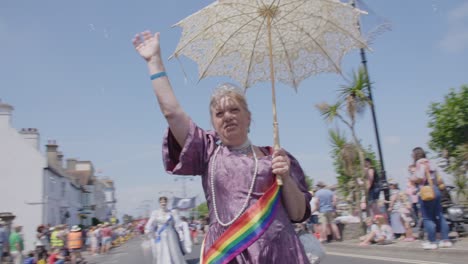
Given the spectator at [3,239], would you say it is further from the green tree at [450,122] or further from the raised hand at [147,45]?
A: the green tree at [450,122]

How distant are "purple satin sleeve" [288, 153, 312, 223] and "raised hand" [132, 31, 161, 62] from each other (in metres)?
0.88

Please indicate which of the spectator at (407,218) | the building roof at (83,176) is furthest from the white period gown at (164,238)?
the building roof at (83,176)

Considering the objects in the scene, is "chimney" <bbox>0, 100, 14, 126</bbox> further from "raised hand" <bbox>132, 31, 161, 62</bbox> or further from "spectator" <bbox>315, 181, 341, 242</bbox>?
"raised hand" <bbox>132, 31, 161, 62</bbox>

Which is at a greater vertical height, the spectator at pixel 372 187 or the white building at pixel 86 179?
the white building at pixel 86 179

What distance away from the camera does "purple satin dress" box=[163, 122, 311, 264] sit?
6.84ft

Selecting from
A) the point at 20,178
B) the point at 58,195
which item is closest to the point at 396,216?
the point at 20,178

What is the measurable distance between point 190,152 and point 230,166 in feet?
0.68

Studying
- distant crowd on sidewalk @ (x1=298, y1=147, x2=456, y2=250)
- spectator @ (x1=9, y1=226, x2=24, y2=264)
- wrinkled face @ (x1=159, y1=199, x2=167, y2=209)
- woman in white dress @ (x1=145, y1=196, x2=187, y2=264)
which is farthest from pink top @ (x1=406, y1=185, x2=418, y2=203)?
spectator @ (x1=9, y1=226, x2=24, y2=264)

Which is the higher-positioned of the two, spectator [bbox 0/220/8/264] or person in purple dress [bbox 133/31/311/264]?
person in purple dress [bbox 133/31/311/264]

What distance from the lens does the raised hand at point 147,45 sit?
7.34 feet

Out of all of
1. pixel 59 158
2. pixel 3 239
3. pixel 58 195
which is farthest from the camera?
pixel 59 158

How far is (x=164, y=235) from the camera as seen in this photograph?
9.62 m

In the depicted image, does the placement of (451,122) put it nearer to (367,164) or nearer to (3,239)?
(367,164)

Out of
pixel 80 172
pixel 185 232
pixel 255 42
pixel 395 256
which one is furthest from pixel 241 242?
pixel 80 172
